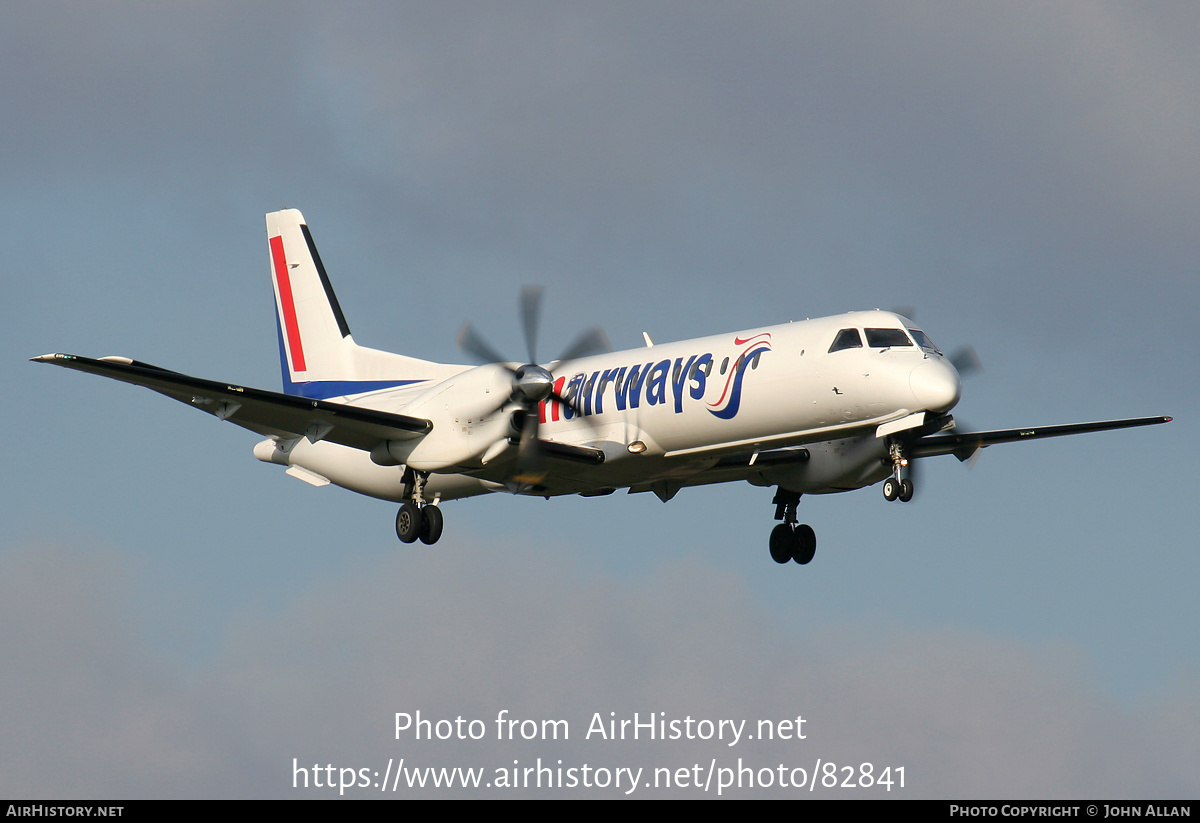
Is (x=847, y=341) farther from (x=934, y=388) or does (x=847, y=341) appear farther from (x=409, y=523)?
(x=409, y=523)

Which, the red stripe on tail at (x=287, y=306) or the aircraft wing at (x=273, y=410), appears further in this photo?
the red stripe on tail at (x=287, y=306)

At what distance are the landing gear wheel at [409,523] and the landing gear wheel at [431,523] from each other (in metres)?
0.05

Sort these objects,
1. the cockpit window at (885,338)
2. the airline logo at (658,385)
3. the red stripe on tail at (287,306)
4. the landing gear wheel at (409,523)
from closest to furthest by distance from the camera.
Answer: the cockpit window at (885,338)
the airline logo at (658,385)
the landing gear wheel at (409,523)
the red stripe on tail at (287,306)

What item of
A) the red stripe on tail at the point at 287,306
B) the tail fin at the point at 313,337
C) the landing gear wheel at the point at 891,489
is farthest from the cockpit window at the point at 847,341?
the red stripe on tail at the point at 287,306

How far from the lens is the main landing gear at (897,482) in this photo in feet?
71.0

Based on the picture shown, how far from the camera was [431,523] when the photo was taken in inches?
950

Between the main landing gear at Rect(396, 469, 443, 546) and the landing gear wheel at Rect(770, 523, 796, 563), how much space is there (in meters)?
6.28

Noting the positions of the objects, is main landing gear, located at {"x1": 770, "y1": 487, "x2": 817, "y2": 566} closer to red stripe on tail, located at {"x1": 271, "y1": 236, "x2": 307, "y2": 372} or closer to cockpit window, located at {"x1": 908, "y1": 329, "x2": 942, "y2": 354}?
cockpit window, located at {"x1": 908, "y1": 329, "x2": 942, "y2": 354}

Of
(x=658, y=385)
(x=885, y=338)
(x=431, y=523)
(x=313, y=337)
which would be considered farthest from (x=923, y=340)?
(x=313, y=337)

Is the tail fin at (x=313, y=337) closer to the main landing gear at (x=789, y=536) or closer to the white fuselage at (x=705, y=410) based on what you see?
the white fuselage at (x=705, y=410)

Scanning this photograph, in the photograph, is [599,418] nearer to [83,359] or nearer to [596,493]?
[596,493]

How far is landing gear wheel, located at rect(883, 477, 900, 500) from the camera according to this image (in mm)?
21644

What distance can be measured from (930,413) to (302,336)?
44.4 ft
